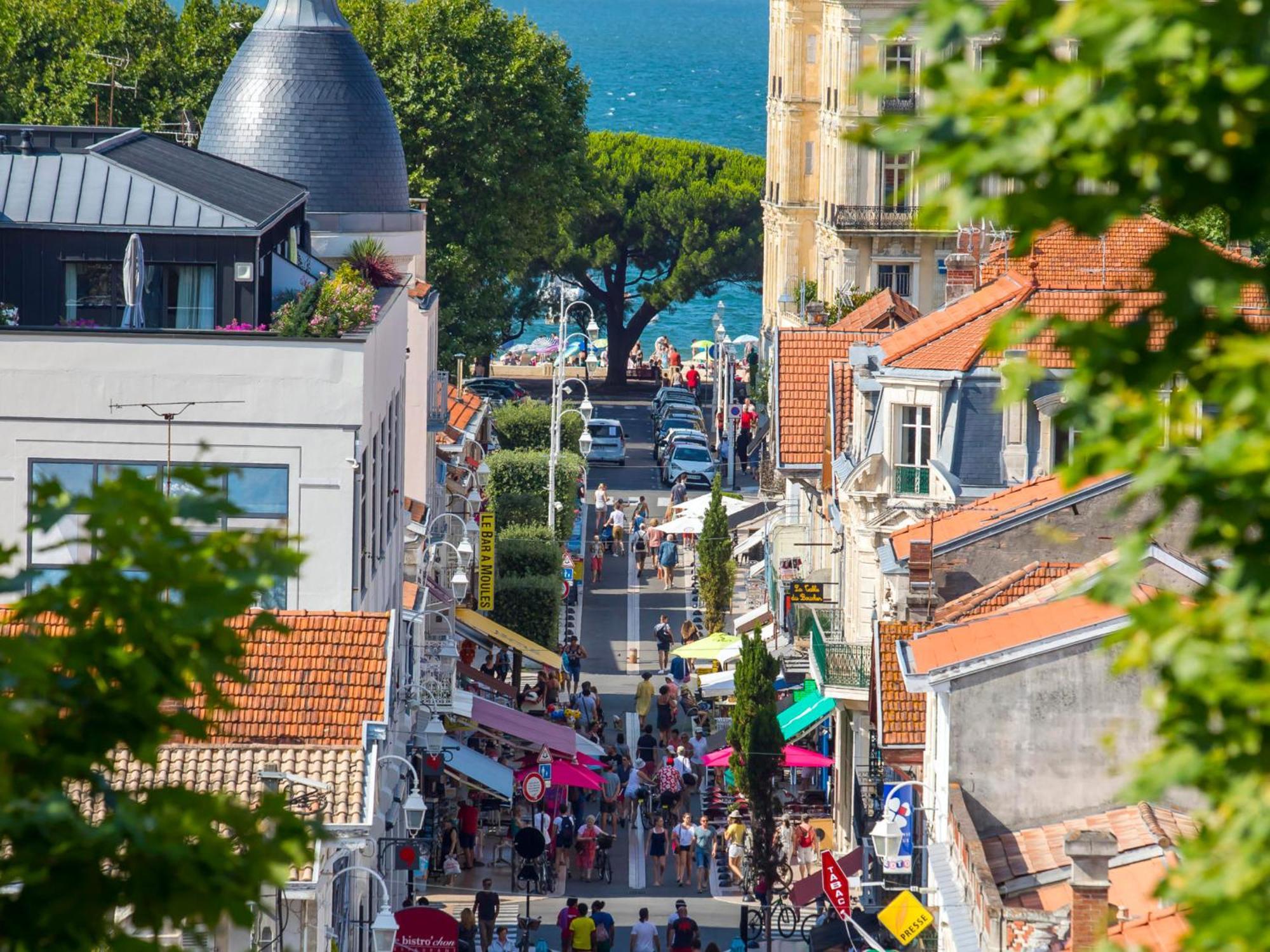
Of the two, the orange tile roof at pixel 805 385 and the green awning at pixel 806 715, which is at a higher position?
the orange tile roof at pixel 805 385

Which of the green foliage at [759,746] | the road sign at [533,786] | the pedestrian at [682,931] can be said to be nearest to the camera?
the pedestrian at [682,931]

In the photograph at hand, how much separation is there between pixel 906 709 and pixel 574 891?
29.7ft

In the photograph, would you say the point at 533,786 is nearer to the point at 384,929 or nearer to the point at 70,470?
the point at 70,470

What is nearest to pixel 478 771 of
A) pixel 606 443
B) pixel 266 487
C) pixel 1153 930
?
pixel 266 487

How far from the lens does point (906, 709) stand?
96.8 feet

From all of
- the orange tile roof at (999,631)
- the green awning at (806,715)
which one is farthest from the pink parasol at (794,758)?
the orange tile roof at (999,631)

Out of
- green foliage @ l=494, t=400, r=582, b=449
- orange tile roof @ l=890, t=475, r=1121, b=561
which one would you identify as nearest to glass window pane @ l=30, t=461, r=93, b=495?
orange tile roof @ l=890, t=475, r=1121, b=561

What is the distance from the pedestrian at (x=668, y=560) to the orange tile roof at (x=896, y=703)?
31874 millimetres

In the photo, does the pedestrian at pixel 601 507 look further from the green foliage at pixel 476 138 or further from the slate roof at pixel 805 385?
the slate roof at pixel 805 385

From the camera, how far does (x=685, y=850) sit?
3706 centimetres

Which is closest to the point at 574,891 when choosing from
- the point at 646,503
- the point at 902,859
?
the point at 902,859

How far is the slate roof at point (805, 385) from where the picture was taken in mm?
47250

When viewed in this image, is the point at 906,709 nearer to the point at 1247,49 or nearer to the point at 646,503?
the point at 1247,49

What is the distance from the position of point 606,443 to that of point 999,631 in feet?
186
